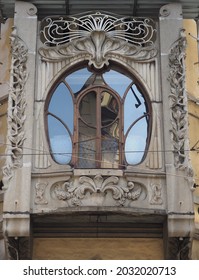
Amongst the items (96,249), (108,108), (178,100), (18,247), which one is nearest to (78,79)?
(108,108)

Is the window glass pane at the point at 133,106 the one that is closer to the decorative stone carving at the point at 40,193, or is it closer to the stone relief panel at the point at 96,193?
the stone relief panel at the point at 96,193

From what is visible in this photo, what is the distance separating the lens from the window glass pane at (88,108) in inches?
589

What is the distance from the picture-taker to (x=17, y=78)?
15.2 m

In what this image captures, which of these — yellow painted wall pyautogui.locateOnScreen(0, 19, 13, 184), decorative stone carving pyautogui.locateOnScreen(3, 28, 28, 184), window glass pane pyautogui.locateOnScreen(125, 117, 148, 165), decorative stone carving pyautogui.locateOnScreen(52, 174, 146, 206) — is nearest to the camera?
decorative stone carving pyautogui.locateOnScreen(52, 174, 146, 206)

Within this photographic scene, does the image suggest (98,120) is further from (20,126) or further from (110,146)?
(20,126)

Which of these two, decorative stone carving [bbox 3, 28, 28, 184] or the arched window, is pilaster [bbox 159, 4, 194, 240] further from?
decorative stone carving [bbox 3, 28, 28, 184]

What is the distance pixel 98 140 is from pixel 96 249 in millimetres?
2207

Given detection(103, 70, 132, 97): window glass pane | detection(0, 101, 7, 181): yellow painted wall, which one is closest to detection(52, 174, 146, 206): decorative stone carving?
detection(103, 70, 132, 97): window glass pane

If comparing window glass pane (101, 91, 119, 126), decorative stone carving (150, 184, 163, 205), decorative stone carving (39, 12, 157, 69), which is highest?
decorative stone carving (39, 12, 157, 69)

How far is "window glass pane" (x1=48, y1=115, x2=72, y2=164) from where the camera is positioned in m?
14.6

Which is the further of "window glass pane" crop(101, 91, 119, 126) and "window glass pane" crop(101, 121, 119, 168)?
"window glass pane" crop(101, 91, 119, 126)

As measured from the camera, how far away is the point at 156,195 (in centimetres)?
1425

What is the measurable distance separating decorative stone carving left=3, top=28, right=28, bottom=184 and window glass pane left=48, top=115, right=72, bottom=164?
60 centimetres

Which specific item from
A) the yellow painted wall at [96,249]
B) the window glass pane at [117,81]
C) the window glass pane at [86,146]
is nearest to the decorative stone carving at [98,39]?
the window glass pane at [117,81]
